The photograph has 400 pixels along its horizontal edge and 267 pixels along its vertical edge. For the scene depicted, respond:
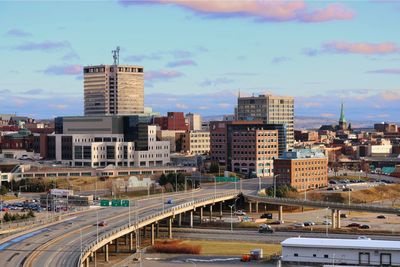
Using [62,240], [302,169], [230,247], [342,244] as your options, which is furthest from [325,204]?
[62,240]

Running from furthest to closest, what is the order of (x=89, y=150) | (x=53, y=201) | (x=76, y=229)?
(x=89, y=150) < (x=53, y=201) < (x=76, y=229)

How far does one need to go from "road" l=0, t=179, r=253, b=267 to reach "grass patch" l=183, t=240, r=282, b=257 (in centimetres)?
902

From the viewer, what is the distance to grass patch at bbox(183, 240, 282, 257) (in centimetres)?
7906

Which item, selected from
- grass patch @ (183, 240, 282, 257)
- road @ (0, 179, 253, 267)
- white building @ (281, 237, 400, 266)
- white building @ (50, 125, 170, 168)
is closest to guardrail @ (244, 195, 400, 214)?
road @ (0, 179, 253, 267)

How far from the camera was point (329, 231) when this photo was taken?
96125 millimetres

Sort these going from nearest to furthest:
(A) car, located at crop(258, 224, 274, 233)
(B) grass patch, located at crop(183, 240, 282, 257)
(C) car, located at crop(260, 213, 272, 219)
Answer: (B) grass patch, located at crop(183, 240, 282, 257)
(A) car, located at crop(258, 224, 274, 233)
(C) car, located at crop(260, 213, 272, 219)

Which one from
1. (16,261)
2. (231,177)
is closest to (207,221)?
(231,177)

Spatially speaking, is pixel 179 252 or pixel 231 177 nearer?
pixel 179 252

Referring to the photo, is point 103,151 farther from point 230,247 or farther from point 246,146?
point 230,247

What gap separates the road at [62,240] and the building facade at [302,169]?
125ft

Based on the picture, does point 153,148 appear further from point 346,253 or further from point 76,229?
point 346,253

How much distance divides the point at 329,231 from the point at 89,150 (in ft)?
261

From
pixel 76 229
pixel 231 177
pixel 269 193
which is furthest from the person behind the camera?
pixel 231 177

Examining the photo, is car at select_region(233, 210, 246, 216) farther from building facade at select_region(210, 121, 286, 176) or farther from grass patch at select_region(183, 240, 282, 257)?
building facade at select_region(210, 121, 286, 176)
